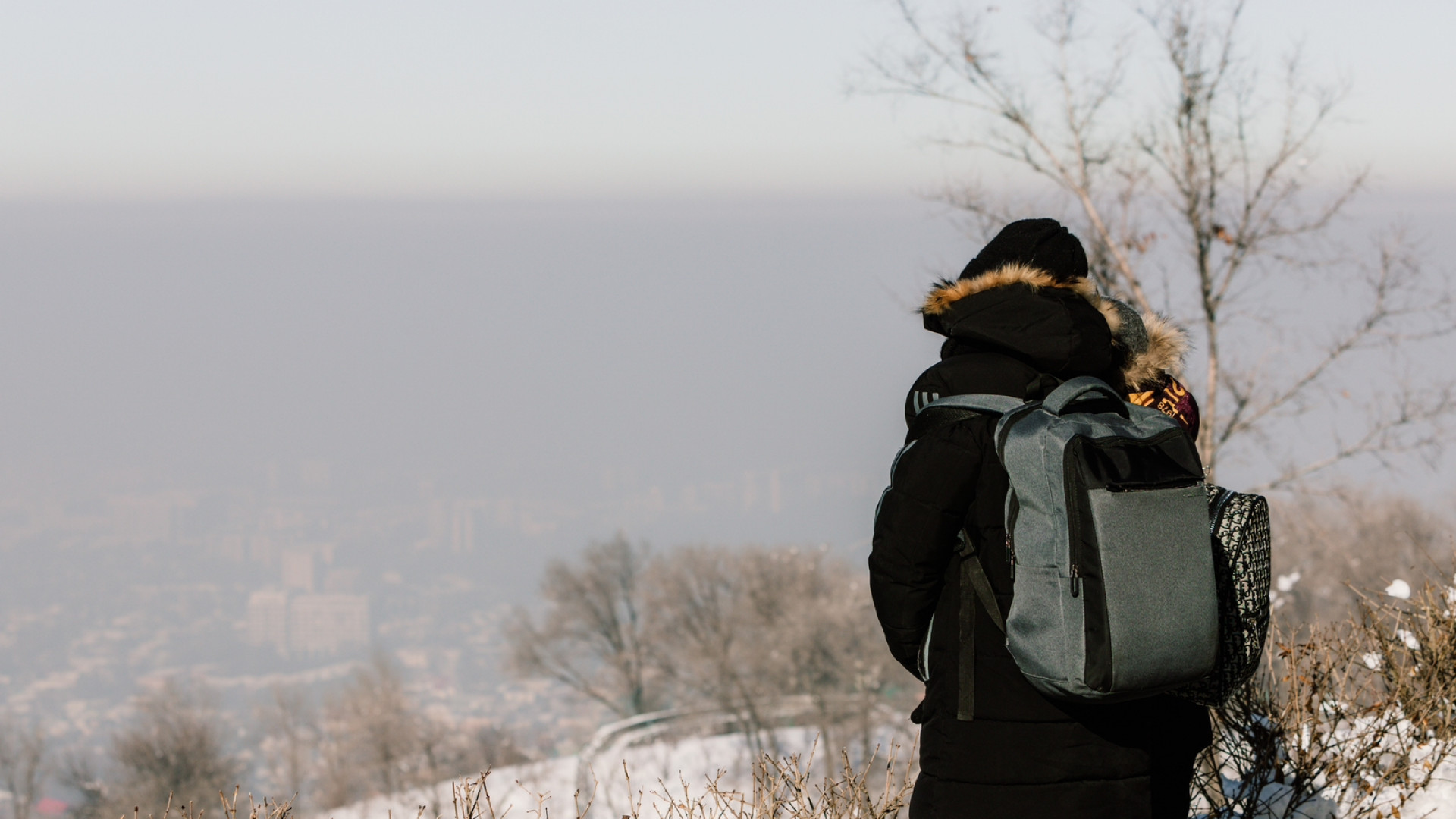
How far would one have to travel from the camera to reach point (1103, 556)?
2.01 metres

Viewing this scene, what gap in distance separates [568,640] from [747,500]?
129m

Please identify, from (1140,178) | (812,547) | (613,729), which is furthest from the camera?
(812,547)

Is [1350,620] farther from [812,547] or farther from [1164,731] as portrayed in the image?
[812,547]

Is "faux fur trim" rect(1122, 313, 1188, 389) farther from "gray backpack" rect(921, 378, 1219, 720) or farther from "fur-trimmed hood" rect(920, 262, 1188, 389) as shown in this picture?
"gray backpack" rect(921, 378, 1219, 720)

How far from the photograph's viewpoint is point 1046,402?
214 cm

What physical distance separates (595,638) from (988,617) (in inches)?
1663

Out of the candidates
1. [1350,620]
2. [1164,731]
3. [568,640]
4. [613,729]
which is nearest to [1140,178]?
[1350,620]

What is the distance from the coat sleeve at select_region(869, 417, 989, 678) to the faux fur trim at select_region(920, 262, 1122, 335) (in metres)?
0.31

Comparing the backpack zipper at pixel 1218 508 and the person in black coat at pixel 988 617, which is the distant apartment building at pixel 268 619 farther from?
the backpack zipper at pixel 1218 508

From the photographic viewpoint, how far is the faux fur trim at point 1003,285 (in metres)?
2.32

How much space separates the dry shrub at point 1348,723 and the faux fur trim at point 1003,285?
2.16 m

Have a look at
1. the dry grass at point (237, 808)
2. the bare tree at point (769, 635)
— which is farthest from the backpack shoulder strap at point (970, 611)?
the bare tree at point (769, 635)

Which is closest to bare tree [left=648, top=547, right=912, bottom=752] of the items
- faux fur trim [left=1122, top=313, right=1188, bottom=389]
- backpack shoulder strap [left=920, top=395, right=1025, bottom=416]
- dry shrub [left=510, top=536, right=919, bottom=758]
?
dry shrub [left=510, top=536, right=919, bottom=758]

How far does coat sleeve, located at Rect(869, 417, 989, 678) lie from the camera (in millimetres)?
2174
